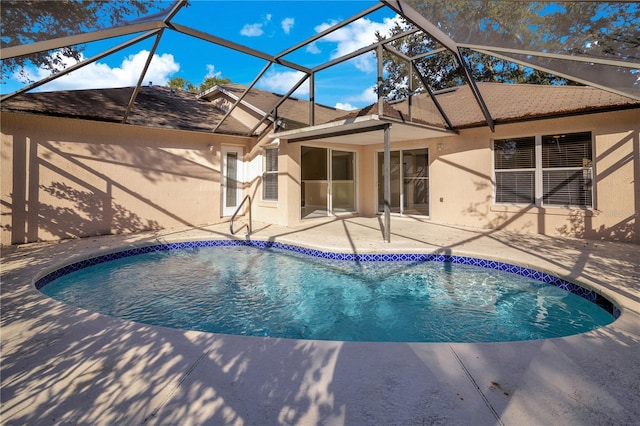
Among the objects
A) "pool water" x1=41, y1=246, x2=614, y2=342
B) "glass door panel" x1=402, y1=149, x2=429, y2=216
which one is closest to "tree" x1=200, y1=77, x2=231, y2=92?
"glass door panel" x1=402, y1=149, x2=429, y2=216

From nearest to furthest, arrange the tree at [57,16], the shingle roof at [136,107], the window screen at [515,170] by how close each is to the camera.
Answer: the tree at [57,16], the shingle roof at [136,107], the window screen at [515,170]

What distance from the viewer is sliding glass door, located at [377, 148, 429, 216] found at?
11258 mm

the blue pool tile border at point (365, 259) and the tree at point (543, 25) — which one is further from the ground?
the tree at point (543, 25)

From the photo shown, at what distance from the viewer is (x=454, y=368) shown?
102 inches

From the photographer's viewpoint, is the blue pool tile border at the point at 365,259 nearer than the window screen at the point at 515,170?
Yes

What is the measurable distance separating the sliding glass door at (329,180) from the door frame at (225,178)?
2270 mm

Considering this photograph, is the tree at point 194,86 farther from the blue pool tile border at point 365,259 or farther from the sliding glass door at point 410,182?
the blue pool tile border at point 365,259

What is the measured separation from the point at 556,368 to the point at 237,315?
12.1ft

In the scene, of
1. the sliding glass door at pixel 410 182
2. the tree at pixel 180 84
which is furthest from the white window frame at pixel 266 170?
the tree at pixel 180 84

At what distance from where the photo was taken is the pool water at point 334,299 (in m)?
4.19

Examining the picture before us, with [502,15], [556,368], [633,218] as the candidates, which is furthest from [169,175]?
[633,218]

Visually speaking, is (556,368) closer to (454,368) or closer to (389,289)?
(454,368)

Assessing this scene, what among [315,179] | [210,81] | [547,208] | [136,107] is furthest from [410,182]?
[210,81]

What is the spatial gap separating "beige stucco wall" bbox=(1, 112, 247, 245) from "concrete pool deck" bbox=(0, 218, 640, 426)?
5688 mm
